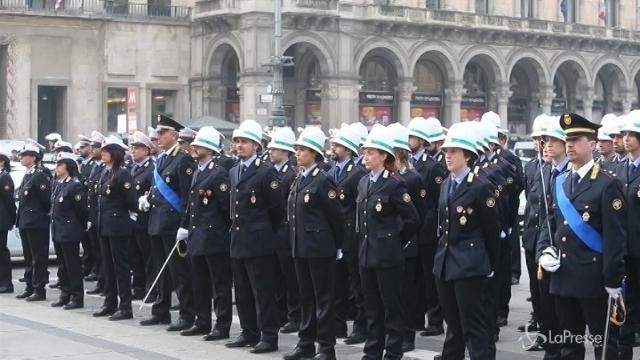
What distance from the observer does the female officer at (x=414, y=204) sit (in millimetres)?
10859

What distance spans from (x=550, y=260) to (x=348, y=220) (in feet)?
12.1

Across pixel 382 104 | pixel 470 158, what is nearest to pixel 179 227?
pixel 470 158

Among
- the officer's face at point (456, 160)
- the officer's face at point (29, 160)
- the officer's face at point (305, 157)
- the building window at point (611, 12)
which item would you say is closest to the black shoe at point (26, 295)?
the officer's face at point (29, 160)

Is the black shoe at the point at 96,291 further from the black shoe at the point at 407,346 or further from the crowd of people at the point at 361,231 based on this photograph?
the black shoe at the point at 407,346

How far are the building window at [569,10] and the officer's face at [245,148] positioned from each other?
156 feet

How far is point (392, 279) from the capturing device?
1048 centimetres

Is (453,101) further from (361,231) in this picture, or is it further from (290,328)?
(361,231)

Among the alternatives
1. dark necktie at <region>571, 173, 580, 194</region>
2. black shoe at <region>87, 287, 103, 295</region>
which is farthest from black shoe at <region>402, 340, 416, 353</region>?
black shoe at <region>87, 287, 103, 295</region>

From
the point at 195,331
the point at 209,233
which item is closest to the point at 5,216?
the point at 195,331

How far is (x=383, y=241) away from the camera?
34.3 feet

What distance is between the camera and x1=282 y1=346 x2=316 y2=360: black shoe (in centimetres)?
1122

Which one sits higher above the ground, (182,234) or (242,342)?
(182,234)

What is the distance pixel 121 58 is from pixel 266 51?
5.69 meters

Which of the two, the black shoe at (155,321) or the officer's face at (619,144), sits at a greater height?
the officer's face at (619,144)
